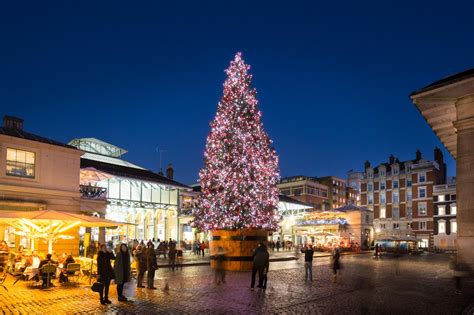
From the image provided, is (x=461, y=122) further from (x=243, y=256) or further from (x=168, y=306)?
(x=243, y=256)

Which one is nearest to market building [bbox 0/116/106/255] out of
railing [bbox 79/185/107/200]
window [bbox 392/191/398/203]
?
railing [bbox 79/185/107/200]

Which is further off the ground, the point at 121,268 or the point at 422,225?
the point at 121,268

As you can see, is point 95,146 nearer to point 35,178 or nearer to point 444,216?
point 35,178

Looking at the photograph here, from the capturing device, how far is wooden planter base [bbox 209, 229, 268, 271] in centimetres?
2606

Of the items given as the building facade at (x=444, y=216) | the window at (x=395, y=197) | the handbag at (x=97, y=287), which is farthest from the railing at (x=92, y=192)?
the window at (x=395, y=197)

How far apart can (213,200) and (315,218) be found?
36579mm

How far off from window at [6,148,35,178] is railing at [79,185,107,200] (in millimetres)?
6833

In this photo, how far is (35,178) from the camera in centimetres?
2686

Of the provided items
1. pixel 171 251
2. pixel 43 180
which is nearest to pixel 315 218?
pixel 171 251

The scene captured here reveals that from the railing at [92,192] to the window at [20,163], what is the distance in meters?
6.83

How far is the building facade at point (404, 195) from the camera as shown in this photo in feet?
278

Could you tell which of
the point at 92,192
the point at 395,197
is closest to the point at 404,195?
the point at 395,197

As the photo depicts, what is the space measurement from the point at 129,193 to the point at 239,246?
1715 cm

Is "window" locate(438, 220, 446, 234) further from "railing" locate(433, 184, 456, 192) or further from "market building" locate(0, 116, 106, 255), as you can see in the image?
"market building" locate(0, 116, 106, 255)
